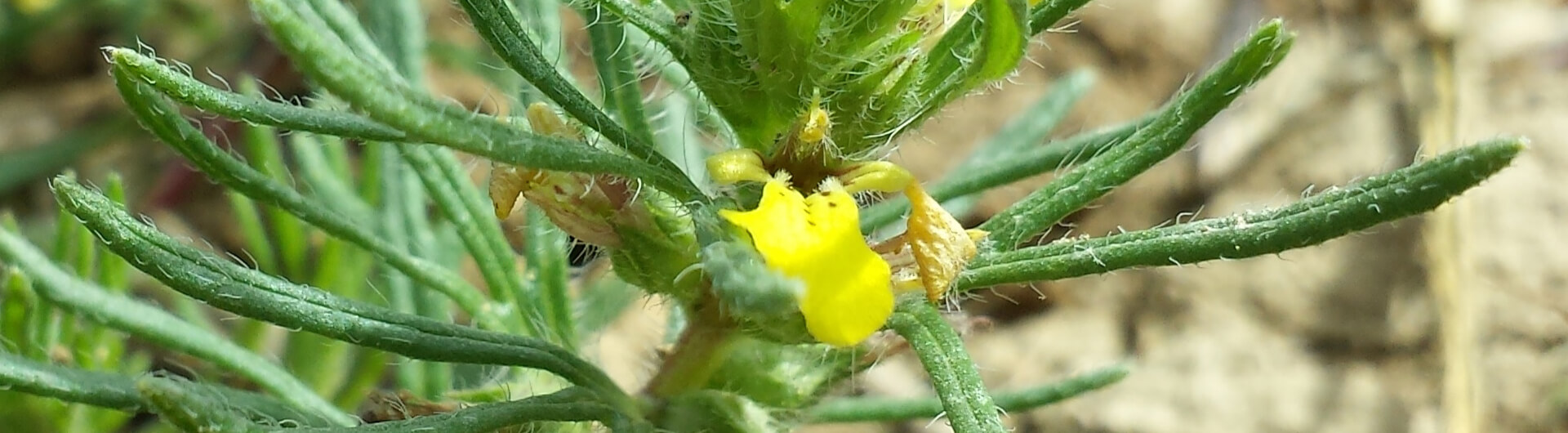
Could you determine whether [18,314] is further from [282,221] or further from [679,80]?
[679,80]

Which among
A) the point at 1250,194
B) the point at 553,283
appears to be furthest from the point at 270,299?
the point at 1250,194

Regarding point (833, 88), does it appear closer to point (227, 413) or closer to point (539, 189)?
point (539, 189)

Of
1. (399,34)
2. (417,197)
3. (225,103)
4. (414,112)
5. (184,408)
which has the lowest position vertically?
(184,408)

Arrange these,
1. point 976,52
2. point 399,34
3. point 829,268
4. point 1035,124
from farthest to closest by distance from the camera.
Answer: point 1035,124, point 399,34, point 976,52, point 829,268

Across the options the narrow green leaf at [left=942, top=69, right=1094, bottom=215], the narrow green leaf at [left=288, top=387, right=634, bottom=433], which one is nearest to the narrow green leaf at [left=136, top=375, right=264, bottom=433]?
the narrow green leaf at [left=288, top=387, right=634, bottom=433]

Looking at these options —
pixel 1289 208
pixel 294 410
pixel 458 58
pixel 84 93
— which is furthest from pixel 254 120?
pixel 84 93

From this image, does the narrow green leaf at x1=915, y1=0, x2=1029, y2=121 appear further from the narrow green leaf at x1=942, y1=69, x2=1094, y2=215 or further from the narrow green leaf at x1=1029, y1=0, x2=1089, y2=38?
the narrow green leaf at x1=942, y1=69, x2=1094, y2=215

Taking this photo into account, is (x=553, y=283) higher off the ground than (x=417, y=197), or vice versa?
(x=417, y=197)
